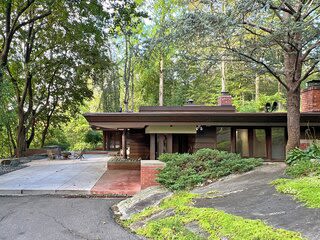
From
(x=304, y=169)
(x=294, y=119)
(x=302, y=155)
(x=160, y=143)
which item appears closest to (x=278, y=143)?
(x=294, y=119)

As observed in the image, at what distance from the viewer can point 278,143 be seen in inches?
476

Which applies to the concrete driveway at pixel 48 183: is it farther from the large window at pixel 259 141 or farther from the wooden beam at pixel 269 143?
the wooden beam at pixel 269 143

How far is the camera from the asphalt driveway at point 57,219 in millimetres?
5532

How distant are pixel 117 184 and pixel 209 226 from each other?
640 cm

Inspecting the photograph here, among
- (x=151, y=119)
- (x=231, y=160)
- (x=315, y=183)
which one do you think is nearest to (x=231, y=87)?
(x=151, y=119)

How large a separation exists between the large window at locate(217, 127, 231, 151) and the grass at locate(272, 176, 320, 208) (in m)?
5.58

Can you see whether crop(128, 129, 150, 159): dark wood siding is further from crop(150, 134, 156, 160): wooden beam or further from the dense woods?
the dense woods

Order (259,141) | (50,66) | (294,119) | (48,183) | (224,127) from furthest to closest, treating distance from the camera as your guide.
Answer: (50,66), (259,141), (224,127), (48,183), (294,119)

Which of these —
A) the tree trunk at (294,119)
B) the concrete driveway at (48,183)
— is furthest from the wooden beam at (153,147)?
the tree trunk at (294,119)

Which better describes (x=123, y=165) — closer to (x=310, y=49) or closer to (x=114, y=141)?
(x=310, y=49)

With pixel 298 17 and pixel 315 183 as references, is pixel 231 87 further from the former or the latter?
pixel 315 183

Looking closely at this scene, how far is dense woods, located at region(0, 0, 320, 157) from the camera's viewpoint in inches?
314

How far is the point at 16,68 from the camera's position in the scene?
21984 millimetres

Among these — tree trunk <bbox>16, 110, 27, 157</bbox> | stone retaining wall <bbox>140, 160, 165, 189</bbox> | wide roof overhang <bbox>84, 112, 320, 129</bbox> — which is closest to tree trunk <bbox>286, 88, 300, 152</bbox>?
wide roof overhang <bbox>84, 112, 320, 129</bbox>
